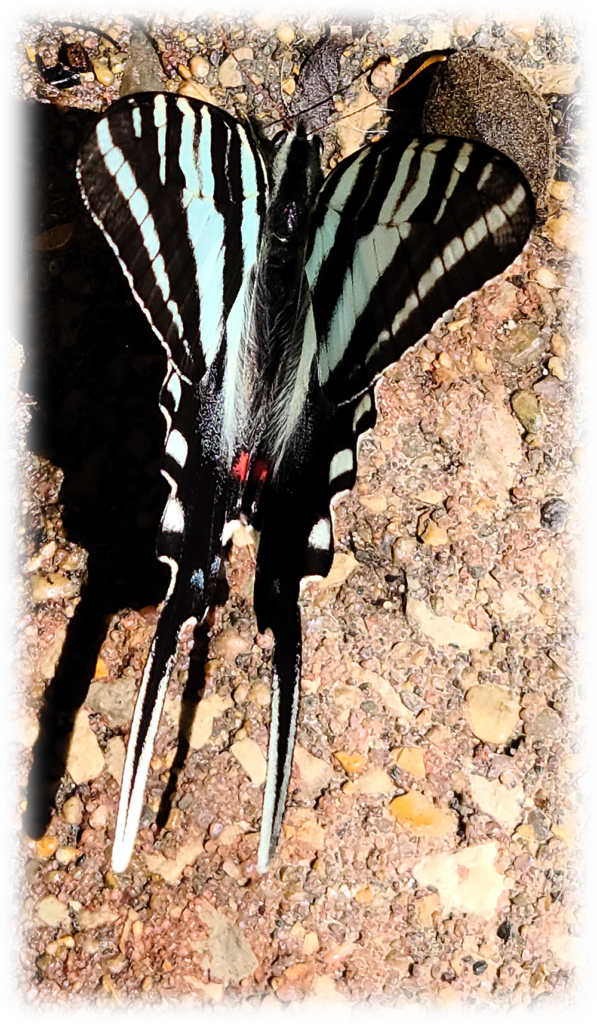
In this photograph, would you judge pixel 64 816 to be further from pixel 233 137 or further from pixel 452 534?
pixel 233 137

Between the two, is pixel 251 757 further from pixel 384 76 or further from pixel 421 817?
pixel 384 76

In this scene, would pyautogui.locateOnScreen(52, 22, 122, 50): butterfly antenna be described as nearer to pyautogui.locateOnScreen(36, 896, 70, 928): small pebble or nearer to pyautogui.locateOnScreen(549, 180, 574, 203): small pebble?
pyautogui.locateOnScreen(549, 180, 574, 203): small pebble

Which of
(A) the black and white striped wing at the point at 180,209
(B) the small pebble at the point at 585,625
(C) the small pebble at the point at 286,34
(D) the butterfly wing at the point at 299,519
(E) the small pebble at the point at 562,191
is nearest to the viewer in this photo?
(A) the black and white striped wing at the point at 180,209

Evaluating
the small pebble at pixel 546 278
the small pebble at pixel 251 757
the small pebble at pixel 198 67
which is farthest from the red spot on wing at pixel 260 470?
the small pebble at pixel 198 67

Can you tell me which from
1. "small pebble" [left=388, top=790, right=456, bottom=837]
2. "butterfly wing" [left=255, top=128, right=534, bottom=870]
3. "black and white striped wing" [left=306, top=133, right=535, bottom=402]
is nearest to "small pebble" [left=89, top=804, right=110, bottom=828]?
"butterfly wing" [left=255, top=128, right=534, bottom=870]

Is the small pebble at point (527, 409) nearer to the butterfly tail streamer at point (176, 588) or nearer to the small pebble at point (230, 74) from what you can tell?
the butterfly tail streamer at point (176, 588)

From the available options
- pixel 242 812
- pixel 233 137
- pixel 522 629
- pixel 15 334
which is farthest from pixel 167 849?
pixel 233 137

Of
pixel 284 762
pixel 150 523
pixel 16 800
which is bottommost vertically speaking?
pixel 16 800
